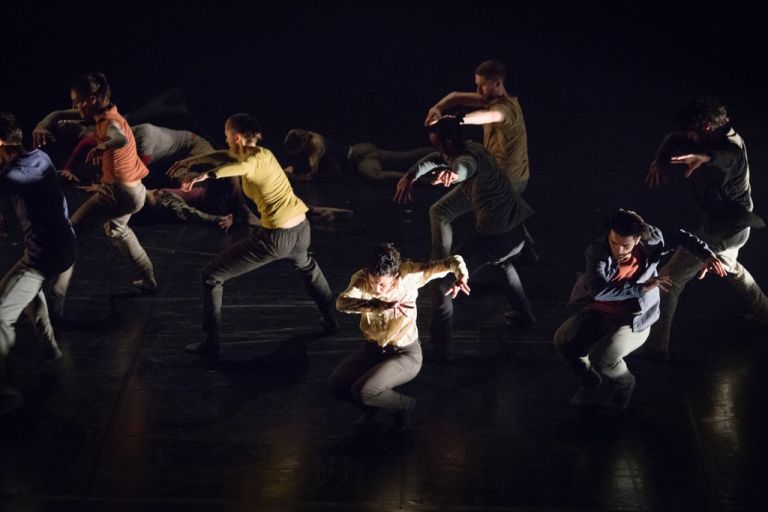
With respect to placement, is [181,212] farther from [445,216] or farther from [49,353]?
[445,216]

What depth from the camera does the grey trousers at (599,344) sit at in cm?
584

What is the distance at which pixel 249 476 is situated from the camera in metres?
5.34

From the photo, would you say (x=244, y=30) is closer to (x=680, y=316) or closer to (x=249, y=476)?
(x=680, y=316)

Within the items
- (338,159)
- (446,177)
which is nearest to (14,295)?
(446,177)

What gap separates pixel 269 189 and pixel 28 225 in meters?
1.33

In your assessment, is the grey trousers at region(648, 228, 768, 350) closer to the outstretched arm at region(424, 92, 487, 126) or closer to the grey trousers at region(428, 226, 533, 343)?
the grey trousers at region(428, 226, 533, 343)

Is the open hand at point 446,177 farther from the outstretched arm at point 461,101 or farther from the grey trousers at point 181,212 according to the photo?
the grey trousers at point 181,212

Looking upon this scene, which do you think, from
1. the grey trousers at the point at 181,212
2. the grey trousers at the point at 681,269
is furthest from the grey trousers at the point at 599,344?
the grey trousers at the point at 181,212

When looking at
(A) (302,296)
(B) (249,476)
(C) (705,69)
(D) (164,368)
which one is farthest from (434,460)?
(C) (705,69)

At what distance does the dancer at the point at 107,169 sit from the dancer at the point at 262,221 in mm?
669

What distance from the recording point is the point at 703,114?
645cm

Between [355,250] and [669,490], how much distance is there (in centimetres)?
385

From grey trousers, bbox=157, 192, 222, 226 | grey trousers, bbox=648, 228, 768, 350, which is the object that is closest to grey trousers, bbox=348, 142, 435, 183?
grey trousers, bbox=157, 192, 222, 226

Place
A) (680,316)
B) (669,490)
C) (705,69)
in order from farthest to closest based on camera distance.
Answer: (705,69), (680,316), (669,490)
